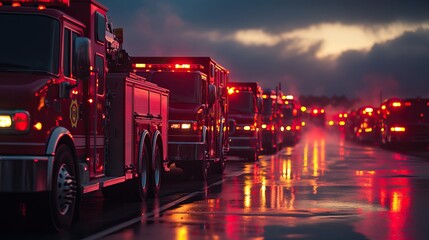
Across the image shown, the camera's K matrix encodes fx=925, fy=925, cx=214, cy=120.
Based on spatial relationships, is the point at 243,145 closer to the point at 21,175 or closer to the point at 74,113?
the point at 74,113

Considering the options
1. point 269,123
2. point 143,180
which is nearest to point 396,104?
point 269,123

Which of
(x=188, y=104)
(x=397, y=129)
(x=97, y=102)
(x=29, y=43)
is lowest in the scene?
(x=97, y=102)

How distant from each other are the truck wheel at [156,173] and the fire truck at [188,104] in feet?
12.9

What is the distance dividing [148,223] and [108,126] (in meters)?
2.19

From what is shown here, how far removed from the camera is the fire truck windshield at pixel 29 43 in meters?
11.3

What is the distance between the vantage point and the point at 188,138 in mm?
21578

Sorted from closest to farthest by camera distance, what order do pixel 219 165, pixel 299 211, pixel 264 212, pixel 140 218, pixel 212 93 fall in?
pixel 140 218 < pixel 264 212 < pixel 299 211 < pixel 212 93 < pixel 219 165

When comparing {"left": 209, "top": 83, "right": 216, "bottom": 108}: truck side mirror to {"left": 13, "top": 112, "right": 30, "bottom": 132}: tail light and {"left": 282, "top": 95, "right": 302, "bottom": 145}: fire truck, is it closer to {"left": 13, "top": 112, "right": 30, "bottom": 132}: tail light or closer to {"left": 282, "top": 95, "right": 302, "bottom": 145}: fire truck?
{"left": 13, "top": 112, "right": 30, "bottom": 132}: tail light

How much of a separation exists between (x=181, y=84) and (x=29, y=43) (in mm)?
10553

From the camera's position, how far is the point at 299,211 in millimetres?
14523

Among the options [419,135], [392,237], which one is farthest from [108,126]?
[419,135]

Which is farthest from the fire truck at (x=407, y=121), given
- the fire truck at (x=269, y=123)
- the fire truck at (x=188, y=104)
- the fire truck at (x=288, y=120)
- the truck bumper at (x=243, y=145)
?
the fire truck at (x=188, y=104)

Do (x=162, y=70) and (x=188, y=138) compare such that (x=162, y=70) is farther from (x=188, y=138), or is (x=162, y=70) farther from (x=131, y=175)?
(x=131, y=175)

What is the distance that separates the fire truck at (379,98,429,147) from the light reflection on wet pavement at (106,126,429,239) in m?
30.2
